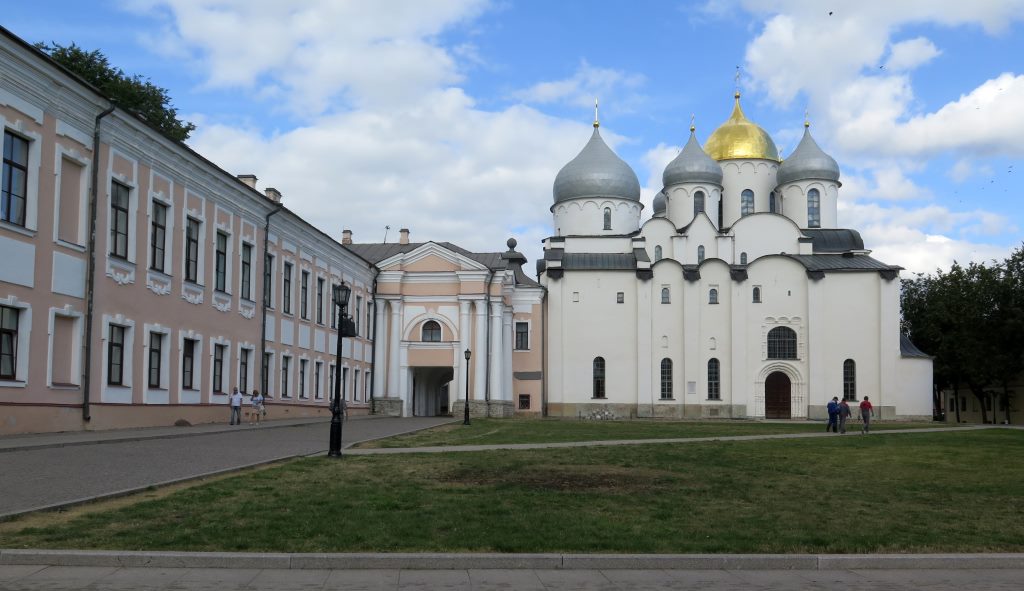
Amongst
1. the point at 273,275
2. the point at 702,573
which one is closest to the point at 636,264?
the point at 273,275

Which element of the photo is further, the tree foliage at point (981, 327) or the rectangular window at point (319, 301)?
the tree foliage at point (981, 327)

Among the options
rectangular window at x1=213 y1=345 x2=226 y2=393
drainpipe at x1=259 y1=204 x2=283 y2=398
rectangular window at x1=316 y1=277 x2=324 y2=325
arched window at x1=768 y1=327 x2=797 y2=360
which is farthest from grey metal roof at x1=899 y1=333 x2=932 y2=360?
rectangular window at x1=213 y1=345 x2=226 y2=393

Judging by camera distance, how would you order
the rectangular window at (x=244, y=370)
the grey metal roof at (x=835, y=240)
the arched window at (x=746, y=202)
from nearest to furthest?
the rectangular window at (x=244, y=370), the grey metal roof at (x=835, y=240), the arched window at (x=746, y=202)

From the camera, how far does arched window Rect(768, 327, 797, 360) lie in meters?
60.7

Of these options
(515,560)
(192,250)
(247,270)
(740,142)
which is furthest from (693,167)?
(515,560)

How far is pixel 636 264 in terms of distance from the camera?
6238cm

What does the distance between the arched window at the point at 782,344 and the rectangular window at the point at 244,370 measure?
35.3m

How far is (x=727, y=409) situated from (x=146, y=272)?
40.3 metres

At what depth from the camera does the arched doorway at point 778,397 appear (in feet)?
198

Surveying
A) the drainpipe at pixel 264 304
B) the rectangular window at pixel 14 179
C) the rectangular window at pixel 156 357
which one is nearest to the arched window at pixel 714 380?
the drainpipe at pixel 264 304

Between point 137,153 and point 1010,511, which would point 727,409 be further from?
point 1010,511

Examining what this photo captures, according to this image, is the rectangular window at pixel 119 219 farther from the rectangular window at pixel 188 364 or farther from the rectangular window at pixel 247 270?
the rectangular window at pixel 247 270

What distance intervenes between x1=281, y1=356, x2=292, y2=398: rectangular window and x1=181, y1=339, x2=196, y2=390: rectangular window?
26.0ft

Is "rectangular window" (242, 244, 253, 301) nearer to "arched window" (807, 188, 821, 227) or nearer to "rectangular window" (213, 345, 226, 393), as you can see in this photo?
"rectangular window" (213, 345, 226, 393)
